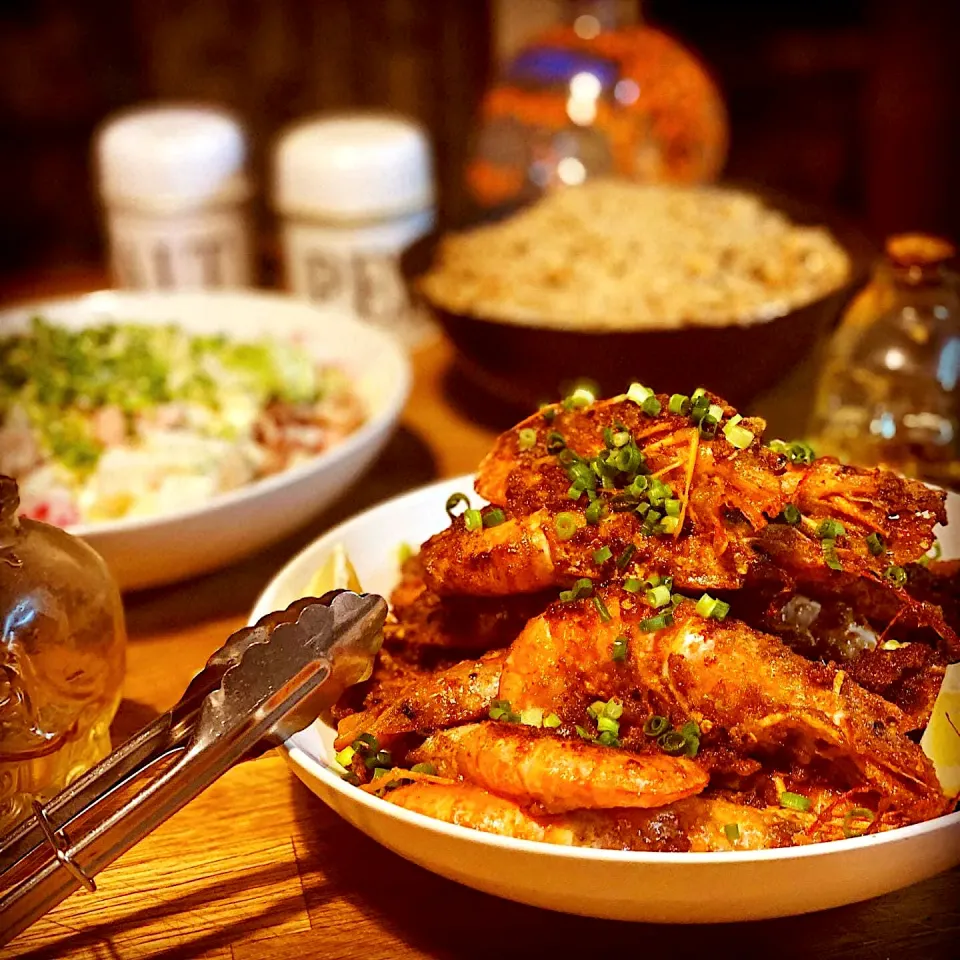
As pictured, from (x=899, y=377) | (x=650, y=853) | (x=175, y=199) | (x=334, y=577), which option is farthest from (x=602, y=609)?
(x=175, y=199)

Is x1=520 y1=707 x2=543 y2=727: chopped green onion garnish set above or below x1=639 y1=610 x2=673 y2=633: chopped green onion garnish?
below

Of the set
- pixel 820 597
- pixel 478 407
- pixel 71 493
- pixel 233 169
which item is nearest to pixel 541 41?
pixel 233 169

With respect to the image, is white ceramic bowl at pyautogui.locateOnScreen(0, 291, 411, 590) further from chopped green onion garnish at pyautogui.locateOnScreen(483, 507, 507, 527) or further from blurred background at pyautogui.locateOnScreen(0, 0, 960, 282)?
blurred background at pyautogui.locateOnScreen(0, 0, 960, 282)

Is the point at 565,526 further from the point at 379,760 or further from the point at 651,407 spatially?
the point at 379,760

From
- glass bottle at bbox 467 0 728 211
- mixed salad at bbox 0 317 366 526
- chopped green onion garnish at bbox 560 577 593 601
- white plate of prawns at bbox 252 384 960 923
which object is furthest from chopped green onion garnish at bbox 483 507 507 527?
glass bottle at bbox 467 0 728 211

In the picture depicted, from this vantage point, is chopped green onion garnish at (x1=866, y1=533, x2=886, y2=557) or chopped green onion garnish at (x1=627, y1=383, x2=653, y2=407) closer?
chopped green onion garnish at (x1=866, y1=533, x2=886, y2=557)

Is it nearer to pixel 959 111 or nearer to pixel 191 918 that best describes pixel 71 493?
pixel 191 918
